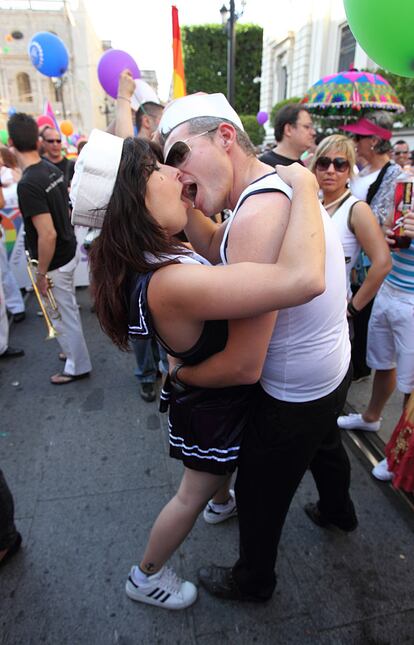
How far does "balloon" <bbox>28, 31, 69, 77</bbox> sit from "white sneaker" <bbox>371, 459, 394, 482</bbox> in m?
9.51

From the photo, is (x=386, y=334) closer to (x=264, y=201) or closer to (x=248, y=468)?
(x=248, y=468)

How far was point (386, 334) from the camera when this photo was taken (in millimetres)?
2674

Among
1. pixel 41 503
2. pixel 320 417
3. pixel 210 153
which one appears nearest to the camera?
pixel 210 153

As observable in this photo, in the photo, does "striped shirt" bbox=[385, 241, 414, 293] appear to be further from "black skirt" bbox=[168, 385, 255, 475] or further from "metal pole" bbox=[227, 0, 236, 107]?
"metal pole" bbox=[227, 0, 236, 107]

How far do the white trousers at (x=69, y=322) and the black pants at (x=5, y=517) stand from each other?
1.87 meters

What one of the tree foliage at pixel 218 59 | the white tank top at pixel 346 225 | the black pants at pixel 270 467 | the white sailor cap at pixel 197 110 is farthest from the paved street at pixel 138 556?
the tree foliage at pixel 218 59

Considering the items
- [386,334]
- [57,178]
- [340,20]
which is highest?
[340,20]

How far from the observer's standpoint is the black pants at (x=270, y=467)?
4.70ft

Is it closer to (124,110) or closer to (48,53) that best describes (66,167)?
(124,110)

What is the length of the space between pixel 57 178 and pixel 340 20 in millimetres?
20740

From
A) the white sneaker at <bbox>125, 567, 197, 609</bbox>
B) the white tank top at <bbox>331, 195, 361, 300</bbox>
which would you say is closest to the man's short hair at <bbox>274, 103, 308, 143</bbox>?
the white tank top at <bbox>331, 195, 361, 300</bbox>

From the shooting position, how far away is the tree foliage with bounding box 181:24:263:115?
102 ft

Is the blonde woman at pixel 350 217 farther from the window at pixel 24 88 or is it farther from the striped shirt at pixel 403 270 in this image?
the window at pixel 24 88

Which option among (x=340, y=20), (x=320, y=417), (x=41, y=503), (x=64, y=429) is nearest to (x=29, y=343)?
(x=64, y=429)
